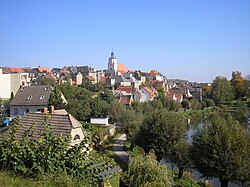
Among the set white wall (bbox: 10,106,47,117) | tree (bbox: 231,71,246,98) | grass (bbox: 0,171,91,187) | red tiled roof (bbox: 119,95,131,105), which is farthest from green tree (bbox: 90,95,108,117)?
tree (bbox: 231,71,246,98)

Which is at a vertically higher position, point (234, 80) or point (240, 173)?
point (234, 80)

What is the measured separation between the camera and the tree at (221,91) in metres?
74.4

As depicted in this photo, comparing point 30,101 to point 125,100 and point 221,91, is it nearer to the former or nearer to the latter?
point 125,100

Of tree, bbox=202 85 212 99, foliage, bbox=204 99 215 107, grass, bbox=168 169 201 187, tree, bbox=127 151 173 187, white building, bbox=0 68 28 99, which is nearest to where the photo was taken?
tree, bbox=127 151 173 187

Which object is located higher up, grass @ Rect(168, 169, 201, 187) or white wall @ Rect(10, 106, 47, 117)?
white wall @ Rect(10, 106, 47, 117)

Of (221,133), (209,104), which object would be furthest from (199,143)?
(209,104)

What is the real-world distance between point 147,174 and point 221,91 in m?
67.2

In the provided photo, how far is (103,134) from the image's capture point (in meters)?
33.3

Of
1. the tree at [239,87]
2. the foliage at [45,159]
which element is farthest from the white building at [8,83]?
the tree at [239,87]

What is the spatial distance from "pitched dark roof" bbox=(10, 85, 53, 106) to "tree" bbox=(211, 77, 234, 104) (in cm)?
4978

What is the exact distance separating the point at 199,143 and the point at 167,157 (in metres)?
4.93

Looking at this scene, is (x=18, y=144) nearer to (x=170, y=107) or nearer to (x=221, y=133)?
(x=221, y=133)

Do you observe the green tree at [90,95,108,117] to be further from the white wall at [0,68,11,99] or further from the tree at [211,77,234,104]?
the tree at [211,77,234,104]

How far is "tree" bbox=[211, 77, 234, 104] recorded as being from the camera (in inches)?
2928
